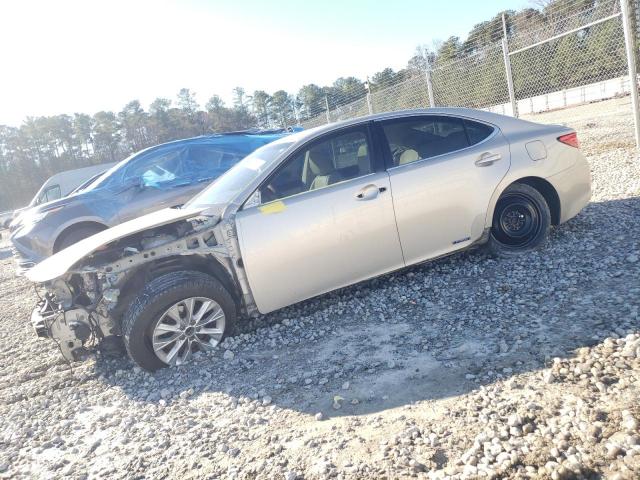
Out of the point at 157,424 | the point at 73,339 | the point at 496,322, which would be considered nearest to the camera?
the point at 157,424

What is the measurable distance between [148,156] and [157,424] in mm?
5838

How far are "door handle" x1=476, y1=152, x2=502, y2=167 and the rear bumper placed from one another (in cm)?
62

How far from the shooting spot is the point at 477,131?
4770 mm

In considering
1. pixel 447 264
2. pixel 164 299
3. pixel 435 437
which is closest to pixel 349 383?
pixel 435 437

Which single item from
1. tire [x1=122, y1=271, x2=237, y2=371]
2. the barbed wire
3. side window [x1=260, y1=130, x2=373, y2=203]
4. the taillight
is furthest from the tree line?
tire [x1=122, y1=271, x2=237, y2=371]

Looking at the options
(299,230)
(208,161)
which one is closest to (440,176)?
(299,230)

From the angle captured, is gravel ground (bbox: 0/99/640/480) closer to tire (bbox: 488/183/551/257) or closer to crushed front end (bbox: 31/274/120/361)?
tire (bbox: 488/183/551/257)

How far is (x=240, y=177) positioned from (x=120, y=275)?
1.37 m

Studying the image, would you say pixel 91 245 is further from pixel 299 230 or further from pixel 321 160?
pixel 321 160

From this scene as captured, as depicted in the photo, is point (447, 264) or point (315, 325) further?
point (447, 264)

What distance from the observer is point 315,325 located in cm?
431

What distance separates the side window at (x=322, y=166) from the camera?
4.27m

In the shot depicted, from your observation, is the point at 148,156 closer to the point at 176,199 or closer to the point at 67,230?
the point at 176,199

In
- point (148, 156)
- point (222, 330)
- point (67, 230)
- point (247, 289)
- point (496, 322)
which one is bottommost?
point (496, 322)
